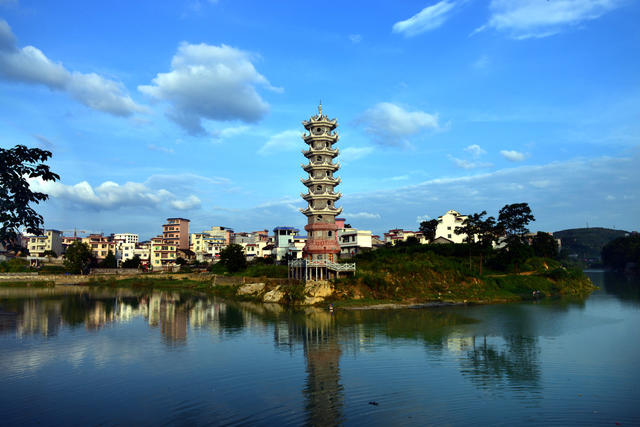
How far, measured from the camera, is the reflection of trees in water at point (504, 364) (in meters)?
22.1

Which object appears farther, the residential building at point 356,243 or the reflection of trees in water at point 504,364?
the residential building at point 356,243

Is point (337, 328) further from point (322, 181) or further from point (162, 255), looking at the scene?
point (162, 255)

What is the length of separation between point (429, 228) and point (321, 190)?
36.4m

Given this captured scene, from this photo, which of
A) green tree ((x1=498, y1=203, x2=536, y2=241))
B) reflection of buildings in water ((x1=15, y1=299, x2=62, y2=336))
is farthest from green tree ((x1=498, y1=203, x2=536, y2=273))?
reflection of buildings in water ((x1=15, y1=299, x2=62, y2=336))

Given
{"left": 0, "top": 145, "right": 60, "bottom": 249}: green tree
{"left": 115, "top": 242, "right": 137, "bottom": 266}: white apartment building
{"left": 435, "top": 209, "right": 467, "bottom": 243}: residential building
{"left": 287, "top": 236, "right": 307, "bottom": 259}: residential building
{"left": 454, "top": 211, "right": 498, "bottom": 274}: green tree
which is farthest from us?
{"left": 115, "top": 242, "right": 137, "bottom": 266}: white apartment building

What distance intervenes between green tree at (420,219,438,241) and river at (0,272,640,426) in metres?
41.7

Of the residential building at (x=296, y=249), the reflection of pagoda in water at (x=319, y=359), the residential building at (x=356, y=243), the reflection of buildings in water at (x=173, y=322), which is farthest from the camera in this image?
the residential building at (x=296, y=249)

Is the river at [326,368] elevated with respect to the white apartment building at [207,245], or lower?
lower

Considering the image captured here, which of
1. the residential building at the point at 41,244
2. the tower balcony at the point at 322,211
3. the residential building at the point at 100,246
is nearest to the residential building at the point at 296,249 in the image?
the tower balcony at the point at 322,211

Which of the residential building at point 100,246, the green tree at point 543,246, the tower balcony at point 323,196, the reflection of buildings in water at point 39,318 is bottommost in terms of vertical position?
the reflection of buildings in water at point 39,318

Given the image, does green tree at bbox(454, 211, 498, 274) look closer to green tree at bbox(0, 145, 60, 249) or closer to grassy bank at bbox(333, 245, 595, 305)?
grassy bank at bbox(333, 245, 595, 305)

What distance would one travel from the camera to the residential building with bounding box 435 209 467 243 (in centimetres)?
8794

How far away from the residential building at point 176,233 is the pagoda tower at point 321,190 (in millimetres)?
72402

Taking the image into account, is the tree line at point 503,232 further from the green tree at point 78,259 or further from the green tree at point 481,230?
the green tree at point 78,259
